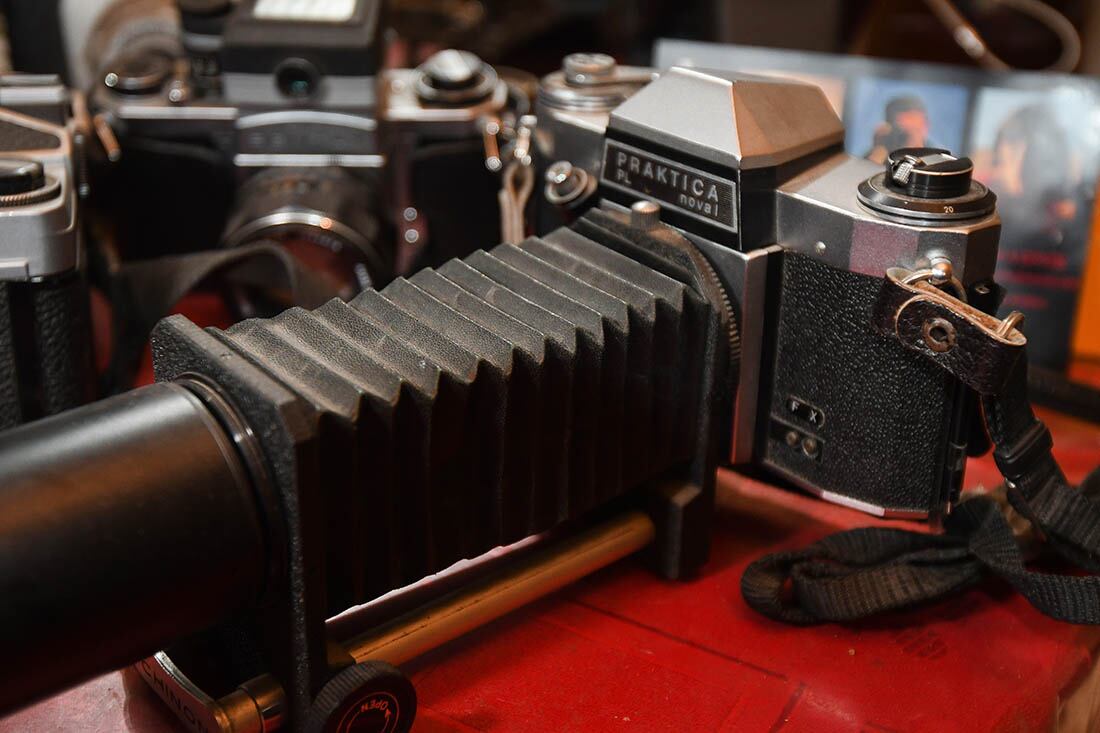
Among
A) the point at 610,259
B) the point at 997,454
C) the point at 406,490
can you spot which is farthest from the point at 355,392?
the point at 997,454

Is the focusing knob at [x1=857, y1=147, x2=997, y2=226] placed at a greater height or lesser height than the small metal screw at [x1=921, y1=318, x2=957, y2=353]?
greater

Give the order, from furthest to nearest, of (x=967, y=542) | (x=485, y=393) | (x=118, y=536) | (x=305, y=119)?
(x=305, y=119) → (x=967, y=542) → (x=485, y=393) → (x=118, y=536)

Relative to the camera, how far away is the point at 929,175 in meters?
0.56

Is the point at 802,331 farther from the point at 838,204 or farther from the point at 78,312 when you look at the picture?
the point at 78,312

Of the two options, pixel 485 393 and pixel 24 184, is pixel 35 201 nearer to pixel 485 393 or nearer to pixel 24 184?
→ pixel 24 184

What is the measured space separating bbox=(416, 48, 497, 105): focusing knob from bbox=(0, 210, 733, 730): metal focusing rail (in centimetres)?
24

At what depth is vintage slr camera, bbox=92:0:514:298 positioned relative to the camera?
0.82 meters

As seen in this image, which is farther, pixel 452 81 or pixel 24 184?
pixel 452 81

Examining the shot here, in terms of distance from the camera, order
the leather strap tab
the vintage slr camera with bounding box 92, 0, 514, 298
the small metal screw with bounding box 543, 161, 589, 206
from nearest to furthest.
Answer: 1. the leather strap tab
2. the small metal screw with bounding box 543, 161, 589, 206
3. the vintage slr camera with bounding box 92, 0, 514, 298

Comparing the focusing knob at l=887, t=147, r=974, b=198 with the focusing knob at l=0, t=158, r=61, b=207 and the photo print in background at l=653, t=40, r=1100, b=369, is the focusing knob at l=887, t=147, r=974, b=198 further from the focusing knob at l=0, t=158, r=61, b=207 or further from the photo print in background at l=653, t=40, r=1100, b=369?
the focusing knob at l=0, t=158, r=61, b=207

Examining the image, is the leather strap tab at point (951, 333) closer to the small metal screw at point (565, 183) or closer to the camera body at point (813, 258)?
the camera body at point (813, 258)

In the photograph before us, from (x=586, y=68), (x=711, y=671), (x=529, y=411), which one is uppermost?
(x=586, y=68)

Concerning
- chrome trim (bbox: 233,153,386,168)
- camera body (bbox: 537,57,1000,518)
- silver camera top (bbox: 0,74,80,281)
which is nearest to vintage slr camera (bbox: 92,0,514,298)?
chrome trim (bbox: 233,153,386,168)

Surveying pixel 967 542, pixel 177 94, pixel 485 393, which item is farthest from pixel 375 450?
pixel 177 94
